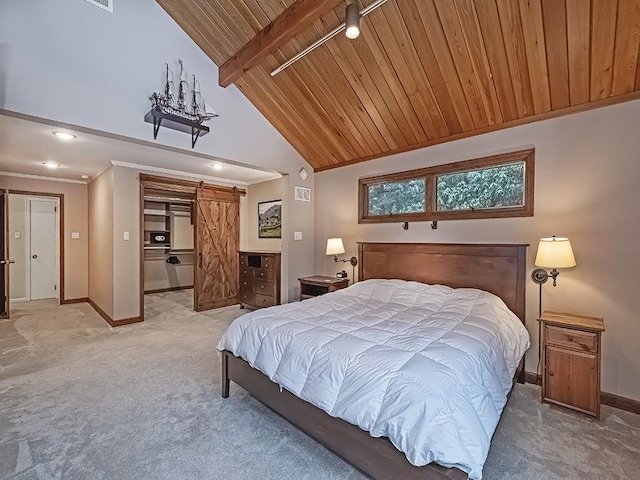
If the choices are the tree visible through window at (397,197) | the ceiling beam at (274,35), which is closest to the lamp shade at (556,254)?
the tree visible through window at (397,197)

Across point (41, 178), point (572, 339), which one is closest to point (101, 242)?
point (41, 178)

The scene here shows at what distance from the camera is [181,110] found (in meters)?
3.34

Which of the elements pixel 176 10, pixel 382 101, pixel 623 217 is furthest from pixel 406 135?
pixel 176 10

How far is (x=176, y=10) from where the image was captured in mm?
3344

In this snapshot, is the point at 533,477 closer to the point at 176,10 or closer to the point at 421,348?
the point at 421,348

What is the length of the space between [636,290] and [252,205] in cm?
567

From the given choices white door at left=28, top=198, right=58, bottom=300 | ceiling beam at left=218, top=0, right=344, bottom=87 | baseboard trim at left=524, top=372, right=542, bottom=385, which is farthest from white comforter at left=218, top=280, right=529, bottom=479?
white door at left=28, top=198, right=58, bottom=300

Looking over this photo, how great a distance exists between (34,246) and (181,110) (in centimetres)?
567

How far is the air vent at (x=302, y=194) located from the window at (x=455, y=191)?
1005 millimetres

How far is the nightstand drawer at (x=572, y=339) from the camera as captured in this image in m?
2.36

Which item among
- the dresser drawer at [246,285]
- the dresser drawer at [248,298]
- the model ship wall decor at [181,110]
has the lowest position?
the dresser drawer at [248,298]

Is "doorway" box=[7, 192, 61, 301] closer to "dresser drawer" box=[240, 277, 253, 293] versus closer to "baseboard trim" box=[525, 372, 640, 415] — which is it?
"dresser drawer" box=[240, 277, 253, 293]

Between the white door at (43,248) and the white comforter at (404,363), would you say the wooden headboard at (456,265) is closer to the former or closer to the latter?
the white comforter at (404,363)

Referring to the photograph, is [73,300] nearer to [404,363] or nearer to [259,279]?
[259,279]
